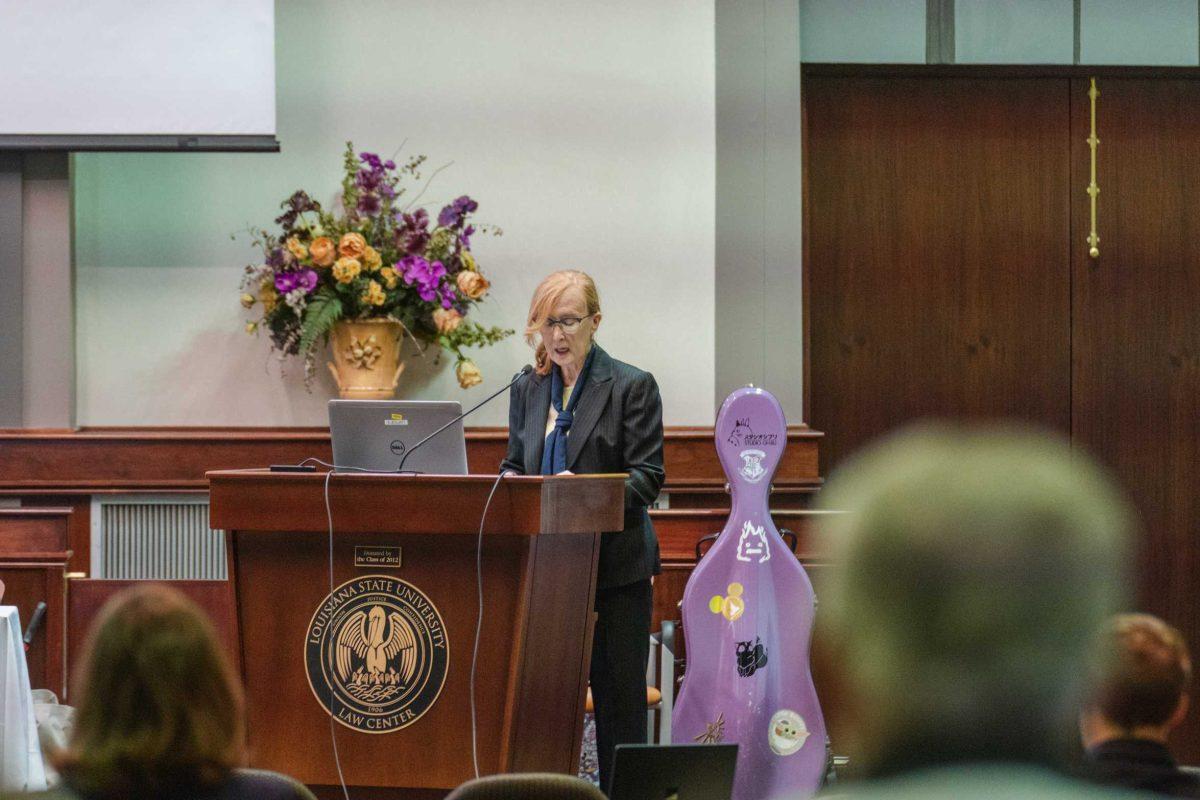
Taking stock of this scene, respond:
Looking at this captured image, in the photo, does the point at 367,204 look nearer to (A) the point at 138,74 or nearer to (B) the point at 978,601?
(A) the point at 138,74

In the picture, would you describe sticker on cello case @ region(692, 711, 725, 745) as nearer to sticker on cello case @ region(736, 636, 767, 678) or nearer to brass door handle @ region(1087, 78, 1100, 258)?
sticker on cello case @ region(736, 636, 767, 678)

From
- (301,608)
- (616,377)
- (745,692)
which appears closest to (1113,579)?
(301,608)

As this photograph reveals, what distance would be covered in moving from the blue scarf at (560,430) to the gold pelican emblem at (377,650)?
2.15ft

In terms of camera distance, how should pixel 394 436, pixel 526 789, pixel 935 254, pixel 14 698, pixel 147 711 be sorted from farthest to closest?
pixel 935 254 → pixel 14 698 → pixel 394 436 → pixel 526 789 → pixel 147 711

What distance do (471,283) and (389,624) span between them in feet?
6.67

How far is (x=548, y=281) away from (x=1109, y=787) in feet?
8.51

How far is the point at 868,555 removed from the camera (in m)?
0.89

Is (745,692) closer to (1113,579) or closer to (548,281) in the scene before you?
(548,281)

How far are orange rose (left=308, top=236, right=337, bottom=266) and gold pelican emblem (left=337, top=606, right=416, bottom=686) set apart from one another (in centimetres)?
200

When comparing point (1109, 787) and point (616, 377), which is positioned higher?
point (616, 377)

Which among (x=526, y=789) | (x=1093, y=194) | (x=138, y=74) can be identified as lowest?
(x=526, y=789)

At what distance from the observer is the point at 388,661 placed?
2.89 m

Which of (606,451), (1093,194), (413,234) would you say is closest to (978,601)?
(606,451)

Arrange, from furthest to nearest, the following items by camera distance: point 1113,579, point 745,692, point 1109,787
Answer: point 745,692 → point 1109,787 → point 1113,579
